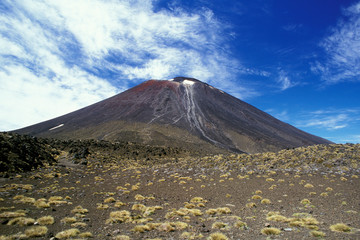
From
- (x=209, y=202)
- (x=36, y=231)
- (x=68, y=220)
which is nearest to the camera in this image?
(x=36, y=231)

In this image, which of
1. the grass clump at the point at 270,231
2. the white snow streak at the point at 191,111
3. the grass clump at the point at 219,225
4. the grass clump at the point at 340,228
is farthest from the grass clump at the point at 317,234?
the white snow streak at the point at 191,111

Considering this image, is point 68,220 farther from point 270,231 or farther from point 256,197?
point 256,197

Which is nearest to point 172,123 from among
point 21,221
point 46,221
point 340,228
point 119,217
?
point 119,217

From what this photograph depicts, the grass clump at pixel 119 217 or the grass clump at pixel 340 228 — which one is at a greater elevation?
the grass clump at pixel 340 228

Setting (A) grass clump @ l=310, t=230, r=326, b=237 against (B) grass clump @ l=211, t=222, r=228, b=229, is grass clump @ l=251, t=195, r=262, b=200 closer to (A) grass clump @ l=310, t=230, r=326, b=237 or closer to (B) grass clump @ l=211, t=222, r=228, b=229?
(B) grass clump @ l=211, t=222, r=228, b=229

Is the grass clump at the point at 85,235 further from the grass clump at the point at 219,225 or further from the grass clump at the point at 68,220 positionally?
the grass clump at the point at 219,225

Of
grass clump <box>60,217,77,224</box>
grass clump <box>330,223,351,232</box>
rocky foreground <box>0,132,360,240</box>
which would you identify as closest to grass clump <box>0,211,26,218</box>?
rocky foreground <box>0,132,360,240</box>
